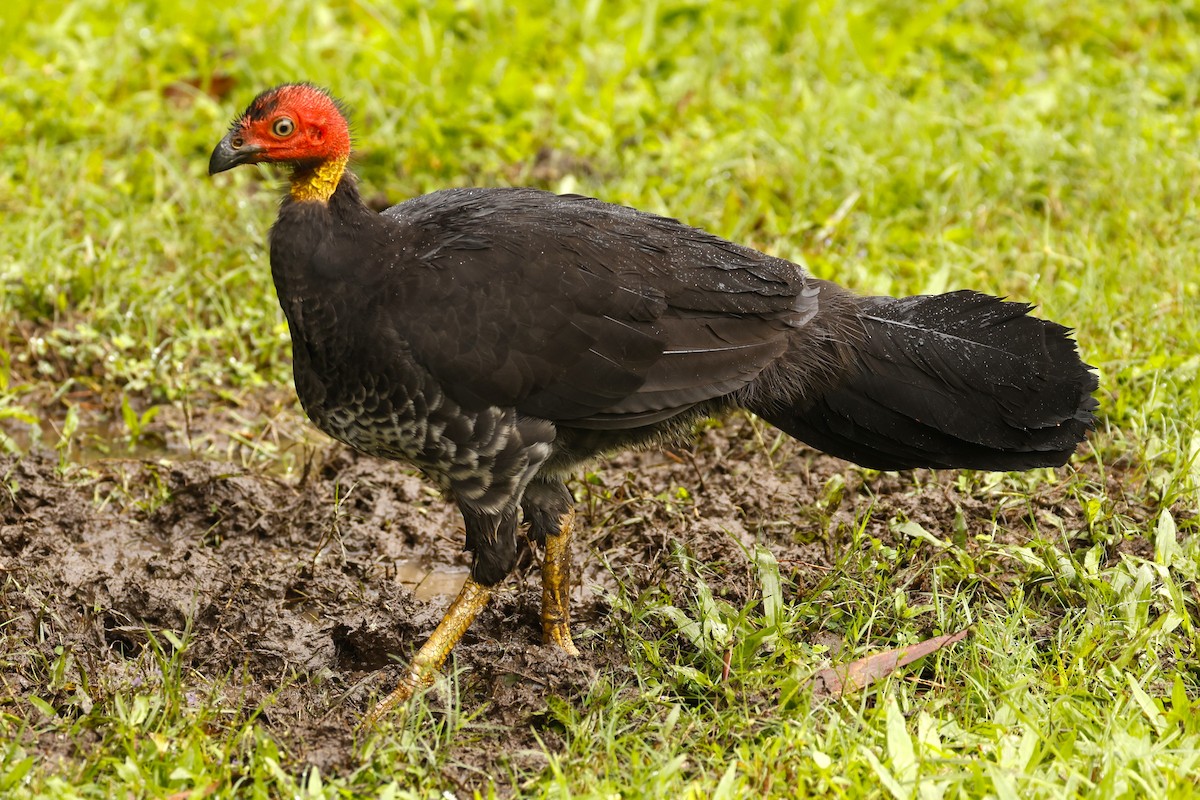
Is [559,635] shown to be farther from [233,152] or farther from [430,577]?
[233,152]

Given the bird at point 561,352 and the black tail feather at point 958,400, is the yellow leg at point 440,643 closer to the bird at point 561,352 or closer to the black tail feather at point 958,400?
the bird at point 561,352

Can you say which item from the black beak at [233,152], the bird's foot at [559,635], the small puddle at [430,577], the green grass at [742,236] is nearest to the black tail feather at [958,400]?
the green grass at [742,236]

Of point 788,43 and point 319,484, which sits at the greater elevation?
point 788,43

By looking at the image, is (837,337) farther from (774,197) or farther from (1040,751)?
(774,197)

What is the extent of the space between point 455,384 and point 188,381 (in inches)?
83.3

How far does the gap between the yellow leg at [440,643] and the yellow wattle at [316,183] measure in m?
1.25

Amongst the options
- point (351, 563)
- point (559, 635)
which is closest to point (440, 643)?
point (559, 635)

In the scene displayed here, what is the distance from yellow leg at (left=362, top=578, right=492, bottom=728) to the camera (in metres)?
3.94

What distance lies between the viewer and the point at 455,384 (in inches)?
155

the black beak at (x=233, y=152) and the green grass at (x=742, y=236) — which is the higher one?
the black beak at (x=233, y=152)

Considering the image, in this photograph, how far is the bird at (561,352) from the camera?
13.0 ft

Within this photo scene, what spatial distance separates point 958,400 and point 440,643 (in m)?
1.75

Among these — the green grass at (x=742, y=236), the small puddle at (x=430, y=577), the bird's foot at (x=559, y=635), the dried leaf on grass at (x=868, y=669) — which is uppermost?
the green grass at (x=742, y=236)

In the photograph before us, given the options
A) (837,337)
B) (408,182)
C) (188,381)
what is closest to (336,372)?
(837,337)
